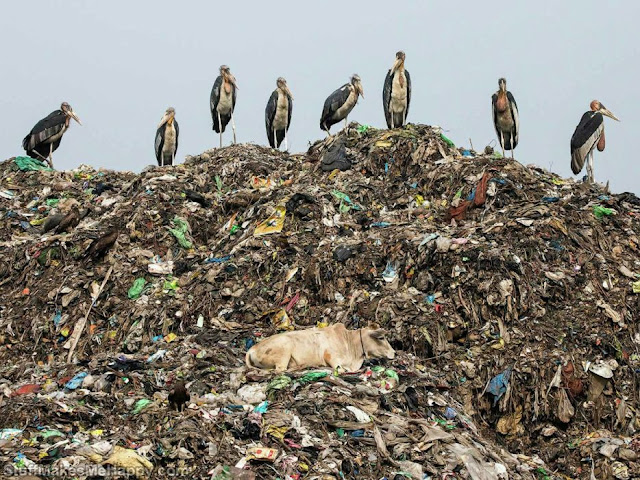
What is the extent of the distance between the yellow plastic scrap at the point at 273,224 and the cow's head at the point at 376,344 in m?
2.79

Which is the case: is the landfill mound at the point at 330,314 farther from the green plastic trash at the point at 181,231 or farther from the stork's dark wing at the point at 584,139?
the stork's dark wing at the point at 584,139

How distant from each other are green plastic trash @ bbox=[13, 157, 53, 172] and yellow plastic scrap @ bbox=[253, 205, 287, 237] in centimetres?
575

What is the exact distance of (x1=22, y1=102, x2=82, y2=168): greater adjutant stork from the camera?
50.5ft

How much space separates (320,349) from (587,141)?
782 cm

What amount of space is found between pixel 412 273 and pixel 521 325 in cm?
134

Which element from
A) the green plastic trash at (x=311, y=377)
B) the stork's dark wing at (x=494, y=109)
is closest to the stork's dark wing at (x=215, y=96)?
the stork's dark wing at (x=494, y=109)

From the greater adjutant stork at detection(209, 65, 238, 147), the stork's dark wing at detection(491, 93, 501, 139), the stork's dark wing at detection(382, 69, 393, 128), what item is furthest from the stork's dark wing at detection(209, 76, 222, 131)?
the stork's dark wing at detection(491, 93, 501, 139)

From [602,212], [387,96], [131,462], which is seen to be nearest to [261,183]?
[387,96]

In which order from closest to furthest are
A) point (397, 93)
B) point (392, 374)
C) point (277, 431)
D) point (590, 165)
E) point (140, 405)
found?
point (277, 431) → point (140, 405) → point (392, 374) → point (590, 165) → point (397, 93)

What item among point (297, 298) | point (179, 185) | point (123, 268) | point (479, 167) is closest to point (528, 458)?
point (297, 298)

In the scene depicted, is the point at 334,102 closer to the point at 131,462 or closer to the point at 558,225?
the point at 558,225

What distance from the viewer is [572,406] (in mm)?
7895

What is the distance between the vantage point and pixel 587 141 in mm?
13438

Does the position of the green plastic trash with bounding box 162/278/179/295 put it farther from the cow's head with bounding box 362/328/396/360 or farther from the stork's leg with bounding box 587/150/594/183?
the stork's leg with bounding box 587/150/594/183
